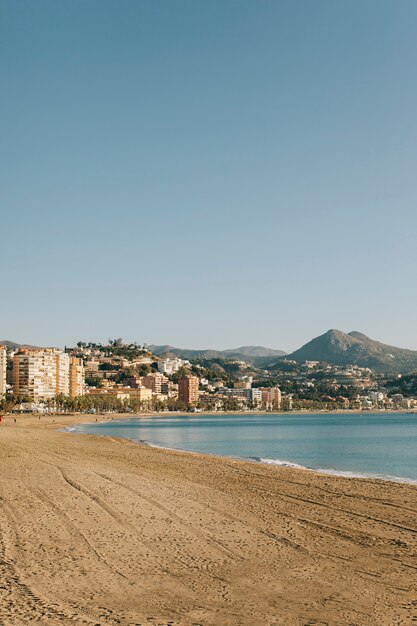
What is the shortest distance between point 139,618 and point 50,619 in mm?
948

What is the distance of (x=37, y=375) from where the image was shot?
179 metres

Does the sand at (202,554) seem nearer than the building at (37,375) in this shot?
Yes

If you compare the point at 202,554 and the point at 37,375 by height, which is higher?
the point at 37,375

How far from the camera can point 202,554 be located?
1044 centimetres

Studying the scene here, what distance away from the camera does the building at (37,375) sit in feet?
578

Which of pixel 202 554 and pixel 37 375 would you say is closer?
pixel 202 554

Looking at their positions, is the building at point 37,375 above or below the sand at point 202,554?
above

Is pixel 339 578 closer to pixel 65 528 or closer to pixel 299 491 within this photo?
pixel 65 528

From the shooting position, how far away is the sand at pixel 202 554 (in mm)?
7645

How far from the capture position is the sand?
764 cm

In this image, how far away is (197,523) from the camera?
13039mm

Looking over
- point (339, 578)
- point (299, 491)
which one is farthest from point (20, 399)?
point (339, 578)

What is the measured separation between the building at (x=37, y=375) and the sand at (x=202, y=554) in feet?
528

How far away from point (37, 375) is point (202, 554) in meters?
175
